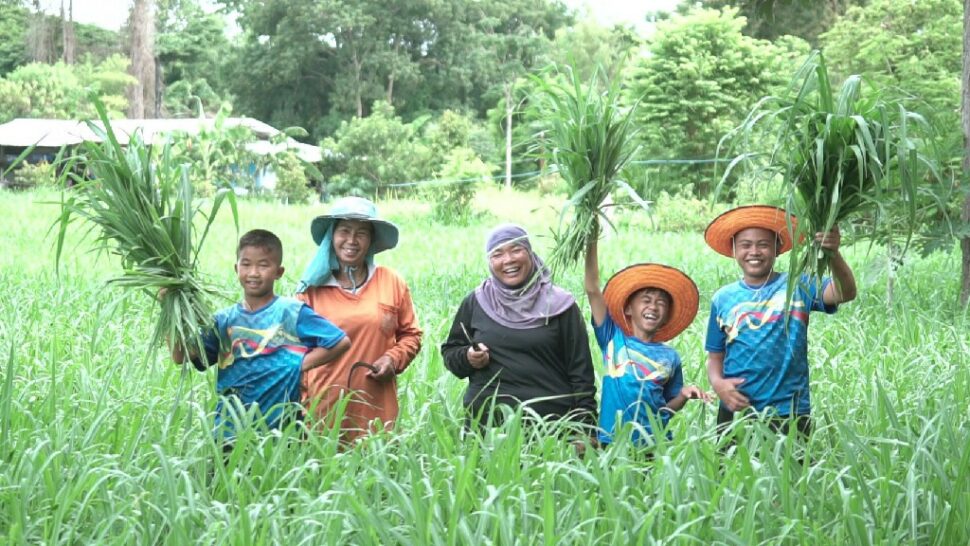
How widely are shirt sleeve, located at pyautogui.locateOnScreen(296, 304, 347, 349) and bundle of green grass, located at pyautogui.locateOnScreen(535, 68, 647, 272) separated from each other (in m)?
0.75

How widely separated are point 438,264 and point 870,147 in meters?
9.25

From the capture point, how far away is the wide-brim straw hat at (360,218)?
171 inches

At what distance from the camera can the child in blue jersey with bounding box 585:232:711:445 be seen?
4098 mm

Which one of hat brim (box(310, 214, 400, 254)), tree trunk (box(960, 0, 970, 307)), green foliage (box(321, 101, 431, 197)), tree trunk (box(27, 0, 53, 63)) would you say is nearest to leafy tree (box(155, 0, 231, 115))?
tree trunk (box(27, 0, 53, 63))

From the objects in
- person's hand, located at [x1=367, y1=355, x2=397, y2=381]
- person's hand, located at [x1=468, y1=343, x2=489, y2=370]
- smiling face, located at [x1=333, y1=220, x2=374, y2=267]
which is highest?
smiling face, located at [x1=333, y1=220, x2=374, y2=267]

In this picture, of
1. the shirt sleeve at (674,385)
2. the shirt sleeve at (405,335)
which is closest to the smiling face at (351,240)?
the shirt sleeve at (405,335)

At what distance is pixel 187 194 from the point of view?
391 cm

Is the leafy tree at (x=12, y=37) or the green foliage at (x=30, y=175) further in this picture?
the leafy tree at (x=12, y=37)

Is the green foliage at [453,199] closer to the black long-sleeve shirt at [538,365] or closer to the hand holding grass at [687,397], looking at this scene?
the black long-sleeve shirt at [538,365]

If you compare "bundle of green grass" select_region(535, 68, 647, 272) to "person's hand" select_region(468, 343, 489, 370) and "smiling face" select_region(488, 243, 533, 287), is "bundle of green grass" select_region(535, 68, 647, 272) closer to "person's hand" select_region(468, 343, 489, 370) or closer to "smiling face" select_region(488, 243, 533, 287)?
"smiling face" select_region(488, 243, 533, 287)

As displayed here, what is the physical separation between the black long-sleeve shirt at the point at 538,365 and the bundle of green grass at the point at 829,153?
2.63 feet

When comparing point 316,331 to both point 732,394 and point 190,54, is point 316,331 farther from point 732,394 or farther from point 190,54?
point 190,54

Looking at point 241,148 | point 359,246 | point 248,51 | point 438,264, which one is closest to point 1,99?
point 248,51

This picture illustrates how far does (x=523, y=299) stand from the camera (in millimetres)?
4219
